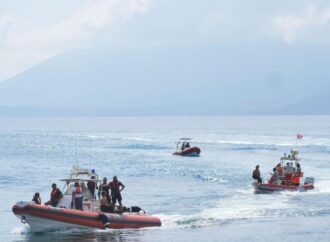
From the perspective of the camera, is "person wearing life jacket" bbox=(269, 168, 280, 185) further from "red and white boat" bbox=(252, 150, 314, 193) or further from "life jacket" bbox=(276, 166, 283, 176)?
"life jacket" bbox=(276, 166, 283, 176)

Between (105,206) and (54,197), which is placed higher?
(54,197)

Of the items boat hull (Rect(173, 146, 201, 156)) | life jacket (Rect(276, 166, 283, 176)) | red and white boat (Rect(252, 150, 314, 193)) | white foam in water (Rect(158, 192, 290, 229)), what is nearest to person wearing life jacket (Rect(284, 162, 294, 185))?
red and white boat (Rect(252, 150, 314, 193))

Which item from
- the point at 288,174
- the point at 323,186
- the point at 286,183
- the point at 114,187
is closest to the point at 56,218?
the point at 114,187

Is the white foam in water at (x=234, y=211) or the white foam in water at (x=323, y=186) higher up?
the white foam in water at (x=323, y=186)

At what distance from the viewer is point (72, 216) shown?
34750 mm

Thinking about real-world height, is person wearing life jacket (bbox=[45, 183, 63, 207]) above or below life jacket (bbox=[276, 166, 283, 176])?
below

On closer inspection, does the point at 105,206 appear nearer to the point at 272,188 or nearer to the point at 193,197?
the point at 193,197

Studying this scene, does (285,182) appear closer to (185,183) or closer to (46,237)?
(185,183)

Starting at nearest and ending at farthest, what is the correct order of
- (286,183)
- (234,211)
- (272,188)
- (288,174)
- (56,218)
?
(56,218), (234,211), (272,188), (286,183), (288,174)

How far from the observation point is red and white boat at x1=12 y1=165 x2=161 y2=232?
3416 cm

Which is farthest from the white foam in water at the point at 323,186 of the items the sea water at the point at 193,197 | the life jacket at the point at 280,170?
the life jacket at the point at 280,170

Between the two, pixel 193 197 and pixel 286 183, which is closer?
pixel 193 197

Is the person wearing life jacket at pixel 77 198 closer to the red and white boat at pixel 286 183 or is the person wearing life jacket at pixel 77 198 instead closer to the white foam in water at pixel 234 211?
the white foam in water at pixel 234 211

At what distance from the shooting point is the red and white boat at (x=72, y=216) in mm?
34156
